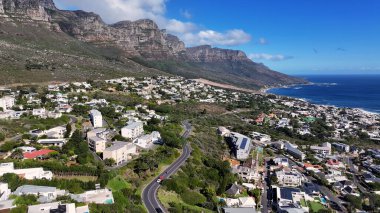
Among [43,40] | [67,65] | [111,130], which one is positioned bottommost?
[111,130]

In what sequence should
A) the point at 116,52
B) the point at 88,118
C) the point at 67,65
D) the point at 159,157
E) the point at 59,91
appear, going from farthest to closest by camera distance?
1. the point at 116,52
2. the point at 67,65
3. the point at 59,91
4. the point at 88,118
5. the point at 159,157

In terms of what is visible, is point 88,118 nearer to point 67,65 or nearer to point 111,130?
point 111,130

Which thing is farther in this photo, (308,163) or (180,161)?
(308,163)

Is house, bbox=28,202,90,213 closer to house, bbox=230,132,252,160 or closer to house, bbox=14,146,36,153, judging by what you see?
house, bbox=14,146,36,153

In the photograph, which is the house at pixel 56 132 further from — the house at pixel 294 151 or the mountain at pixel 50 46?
the house at pixel 294 151

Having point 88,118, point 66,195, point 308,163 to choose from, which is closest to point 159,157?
point 66,195

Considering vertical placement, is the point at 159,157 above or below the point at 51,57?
below

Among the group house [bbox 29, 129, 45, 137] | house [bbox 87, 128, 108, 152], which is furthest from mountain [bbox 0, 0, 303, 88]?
house [bbox 87, 128, 108, 152]

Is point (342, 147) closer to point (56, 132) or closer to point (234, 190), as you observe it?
point (234, 190)

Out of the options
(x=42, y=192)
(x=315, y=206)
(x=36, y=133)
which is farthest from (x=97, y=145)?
(x=315, y=206)
